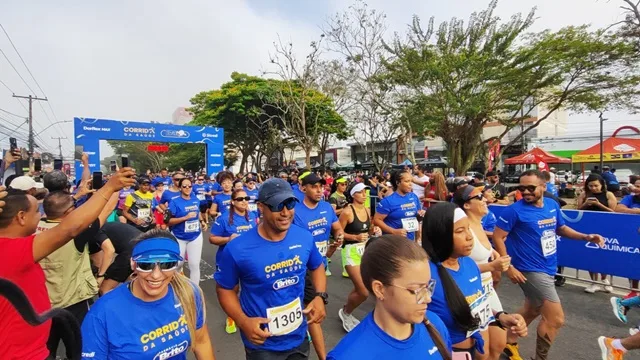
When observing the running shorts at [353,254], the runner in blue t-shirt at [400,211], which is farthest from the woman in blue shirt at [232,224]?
the runner in blue t-shirt at [400,211]

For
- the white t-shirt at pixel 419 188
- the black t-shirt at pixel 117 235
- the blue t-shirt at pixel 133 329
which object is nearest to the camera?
the blue t-shirt at pixel 133 329

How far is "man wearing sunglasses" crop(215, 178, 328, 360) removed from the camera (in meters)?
2.28

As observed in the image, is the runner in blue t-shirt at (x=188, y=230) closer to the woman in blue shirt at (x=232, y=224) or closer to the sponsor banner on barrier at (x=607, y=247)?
the woman in blue shirt at (x=232, y=224)

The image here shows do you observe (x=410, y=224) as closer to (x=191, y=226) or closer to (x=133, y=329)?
(x=191, y=226)

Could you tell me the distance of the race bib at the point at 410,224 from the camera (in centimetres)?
512

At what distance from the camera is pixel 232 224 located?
456 cm

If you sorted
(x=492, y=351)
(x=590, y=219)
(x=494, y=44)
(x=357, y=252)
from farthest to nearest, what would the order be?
(x=494, y=44) → (x=590, y=219) → (x=357, y=252) → (x=492, y=351)

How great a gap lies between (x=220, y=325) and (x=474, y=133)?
19.4 meters

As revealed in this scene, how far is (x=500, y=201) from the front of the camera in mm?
7562

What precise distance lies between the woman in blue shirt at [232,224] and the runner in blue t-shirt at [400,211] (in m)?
1.81

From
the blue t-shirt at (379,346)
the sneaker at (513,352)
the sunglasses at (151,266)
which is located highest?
the sunglasses at (151,266)

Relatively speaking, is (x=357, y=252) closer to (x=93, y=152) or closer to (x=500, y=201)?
(x=500, y=201)

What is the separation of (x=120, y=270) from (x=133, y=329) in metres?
1.81

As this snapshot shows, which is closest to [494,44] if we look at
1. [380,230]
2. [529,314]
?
[380,230]
